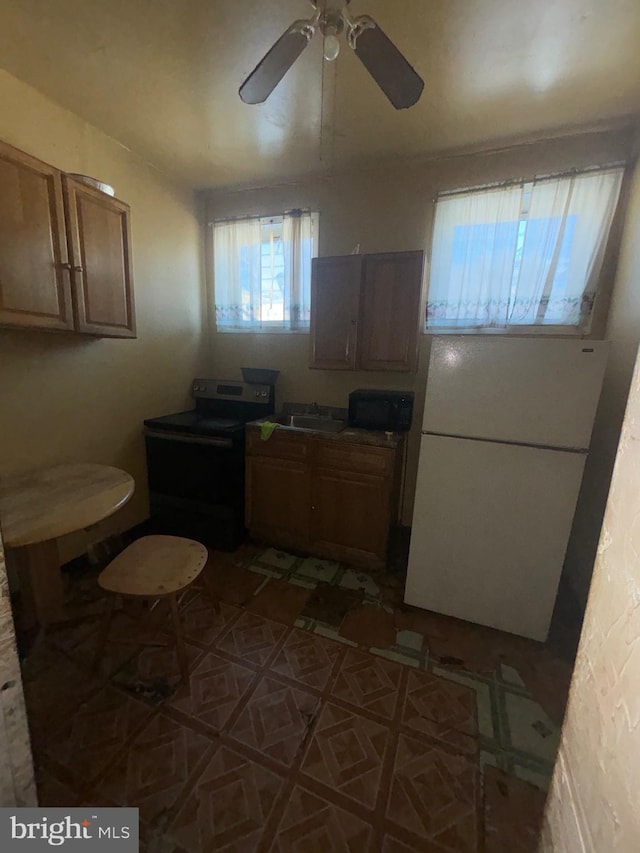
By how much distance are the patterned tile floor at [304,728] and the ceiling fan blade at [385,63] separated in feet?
7.72

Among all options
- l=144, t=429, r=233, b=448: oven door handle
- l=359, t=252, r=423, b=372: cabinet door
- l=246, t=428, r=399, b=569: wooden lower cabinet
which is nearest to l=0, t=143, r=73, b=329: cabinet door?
l=144, t=429, r=233, b=448: oven door handle

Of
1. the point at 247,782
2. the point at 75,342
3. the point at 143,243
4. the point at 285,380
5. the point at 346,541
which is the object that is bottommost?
the point at 247,782

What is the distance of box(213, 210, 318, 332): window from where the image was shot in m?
2.59

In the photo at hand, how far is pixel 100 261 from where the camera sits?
5.98 feet

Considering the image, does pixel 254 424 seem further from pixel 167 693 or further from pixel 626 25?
pixel 626 25

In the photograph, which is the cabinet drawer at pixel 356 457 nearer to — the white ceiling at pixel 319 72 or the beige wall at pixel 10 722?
the beige wall at pixel 10 722

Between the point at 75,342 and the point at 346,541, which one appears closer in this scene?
the point at 75,342

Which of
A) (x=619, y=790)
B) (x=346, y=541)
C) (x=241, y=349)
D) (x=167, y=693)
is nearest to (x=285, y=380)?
(x=241, y=349)

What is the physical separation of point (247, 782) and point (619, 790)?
1268mm

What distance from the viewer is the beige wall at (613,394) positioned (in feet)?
5.51

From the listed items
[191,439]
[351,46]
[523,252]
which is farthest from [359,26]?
[191,439]

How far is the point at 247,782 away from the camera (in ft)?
3.70

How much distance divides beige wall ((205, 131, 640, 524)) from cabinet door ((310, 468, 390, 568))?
540mm

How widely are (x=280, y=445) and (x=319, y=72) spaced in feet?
6.39
